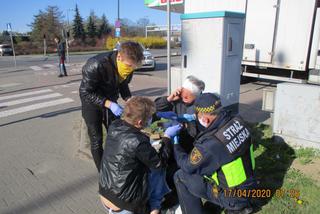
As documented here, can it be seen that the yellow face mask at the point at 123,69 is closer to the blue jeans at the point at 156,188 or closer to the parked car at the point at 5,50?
the blue jeans at the point at 156,188

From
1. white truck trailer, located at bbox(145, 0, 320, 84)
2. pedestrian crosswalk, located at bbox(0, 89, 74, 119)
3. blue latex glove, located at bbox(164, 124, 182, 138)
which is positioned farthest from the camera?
white truck trailer, located at bbox(145, 0, 320, 84)

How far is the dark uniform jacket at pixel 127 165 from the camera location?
2229mm

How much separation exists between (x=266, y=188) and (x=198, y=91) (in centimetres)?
130

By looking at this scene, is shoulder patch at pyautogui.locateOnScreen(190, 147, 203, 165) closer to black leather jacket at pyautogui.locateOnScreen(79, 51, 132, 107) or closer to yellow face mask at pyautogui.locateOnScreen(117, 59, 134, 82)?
yellow face mask at pyautogui.locateOnScreen(117, 59, 134, 82)

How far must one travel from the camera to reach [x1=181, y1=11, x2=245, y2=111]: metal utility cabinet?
4.69m

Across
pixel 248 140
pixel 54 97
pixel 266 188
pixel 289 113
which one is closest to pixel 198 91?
pixel 248 140

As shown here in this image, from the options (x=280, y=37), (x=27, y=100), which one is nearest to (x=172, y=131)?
(x=280, y=37)

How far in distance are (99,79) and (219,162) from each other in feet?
5.35

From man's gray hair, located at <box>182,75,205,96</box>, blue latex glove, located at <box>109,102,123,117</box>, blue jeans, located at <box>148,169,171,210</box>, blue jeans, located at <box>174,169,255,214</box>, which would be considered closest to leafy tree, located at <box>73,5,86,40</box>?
blue latex glove, located at <box>109,102,123,117</box>

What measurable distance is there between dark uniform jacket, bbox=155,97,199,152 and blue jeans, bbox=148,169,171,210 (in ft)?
1.94

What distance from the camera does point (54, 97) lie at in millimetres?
8867

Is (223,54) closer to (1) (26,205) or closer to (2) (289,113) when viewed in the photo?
(2) (289,113)

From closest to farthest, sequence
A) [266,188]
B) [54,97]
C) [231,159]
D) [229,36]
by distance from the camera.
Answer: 1. [231,159]
2. [266,188]
3. [229,36]
4. [54,97]

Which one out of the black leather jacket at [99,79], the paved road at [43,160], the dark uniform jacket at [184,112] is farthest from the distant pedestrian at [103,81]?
the paved road at [43,160]
